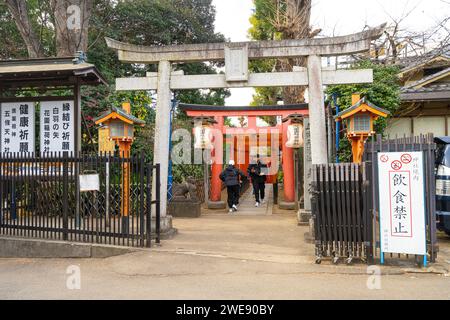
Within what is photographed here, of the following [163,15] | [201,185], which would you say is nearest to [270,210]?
[201,185]

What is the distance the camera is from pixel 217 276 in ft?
21.5

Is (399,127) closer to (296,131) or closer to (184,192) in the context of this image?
(296,131)

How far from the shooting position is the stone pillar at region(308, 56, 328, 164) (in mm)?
9336

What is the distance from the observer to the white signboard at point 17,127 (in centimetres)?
1048

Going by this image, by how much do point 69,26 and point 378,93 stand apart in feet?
37.1

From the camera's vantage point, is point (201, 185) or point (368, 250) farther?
point (201, 185)

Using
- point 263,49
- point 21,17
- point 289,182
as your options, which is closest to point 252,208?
point 289,182

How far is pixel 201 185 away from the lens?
1733 centimetres

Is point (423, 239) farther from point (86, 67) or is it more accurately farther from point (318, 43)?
point (86, 67)

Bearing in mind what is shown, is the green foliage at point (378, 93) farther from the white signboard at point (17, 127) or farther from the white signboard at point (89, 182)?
the white signboard at point (17, 127)
